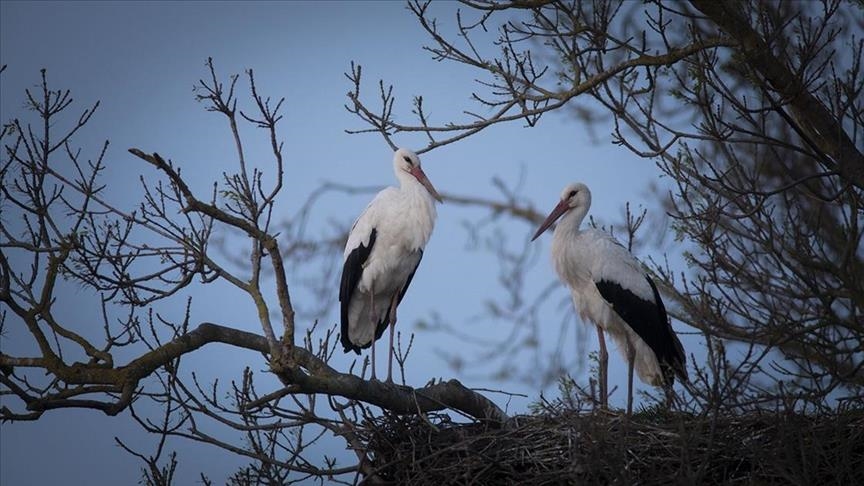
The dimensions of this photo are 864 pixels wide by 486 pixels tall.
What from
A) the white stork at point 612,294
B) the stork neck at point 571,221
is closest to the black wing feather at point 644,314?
the white stork at point 612,294

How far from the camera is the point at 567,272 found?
9281mm

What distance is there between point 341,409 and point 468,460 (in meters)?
0.87

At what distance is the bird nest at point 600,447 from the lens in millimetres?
6156

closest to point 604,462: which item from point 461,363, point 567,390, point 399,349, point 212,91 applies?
point 567,390

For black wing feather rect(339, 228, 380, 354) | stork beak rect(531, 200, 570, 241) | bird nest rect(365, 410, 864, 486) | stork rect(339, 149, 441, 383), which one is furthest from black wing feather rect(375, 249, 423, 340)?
bird nest rect(365, 410, 864, 486)

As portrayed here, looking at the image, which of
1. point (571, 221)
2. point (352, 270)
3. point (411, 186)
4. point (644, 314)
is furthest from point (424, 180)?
point (644, 314)

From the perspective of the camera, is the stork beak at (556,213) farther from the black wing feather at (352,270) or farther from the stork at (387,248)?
the black wing feather at (352,270)

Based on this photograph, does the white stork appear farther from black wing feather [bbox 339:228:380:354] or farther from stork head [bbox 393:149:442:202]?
black wing feather [bbox 339:228:380:354]

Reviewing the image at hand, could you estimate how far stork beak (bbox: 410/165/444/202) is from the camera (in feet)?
32.0

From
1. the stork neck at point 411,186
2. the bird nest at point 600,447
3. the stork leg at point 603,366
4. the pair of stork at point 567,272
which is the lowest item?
the bird nest at point 600,447

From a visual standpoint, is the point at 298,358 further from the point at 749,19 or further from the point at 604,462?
the point at 749,19

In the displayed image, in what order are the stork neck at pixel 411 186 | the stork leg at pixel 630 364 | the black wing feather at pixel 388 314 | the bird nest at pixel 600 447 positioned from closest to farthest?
the bird nest at pixel 600 447
the stork leg at pixel 630 364
the stork neck at pixel 411 186
the black wing feather at pixel 388 314

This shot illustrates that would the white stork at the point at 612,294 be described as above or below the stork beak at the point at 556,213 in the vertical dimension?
below

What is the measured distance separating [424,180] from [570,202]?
53.5 inches
